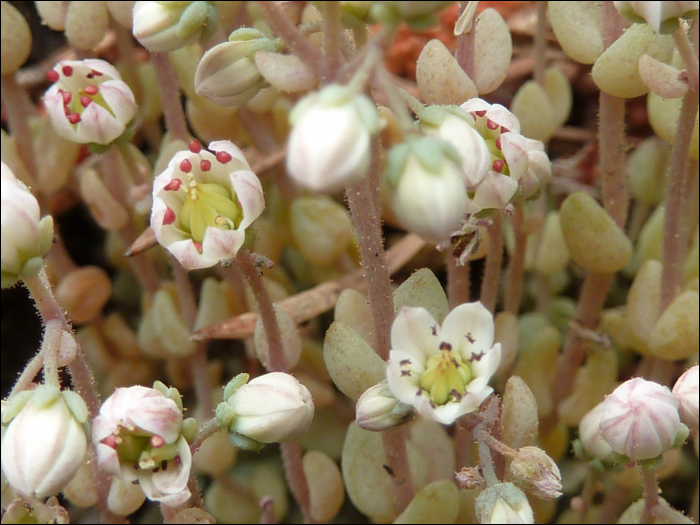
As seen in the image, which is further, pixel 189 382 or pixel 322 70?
pixel 189 382

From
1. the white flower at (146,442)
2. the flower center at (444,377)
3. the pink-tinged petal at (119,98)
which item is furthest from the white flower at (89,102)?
the flower center at (444,377)

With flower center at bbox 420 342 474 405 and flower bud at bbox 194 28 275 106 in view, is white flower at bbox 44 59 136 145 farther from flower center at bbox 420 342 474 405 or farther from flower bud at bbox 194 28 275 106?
flower center at bbox 420 342 474 405

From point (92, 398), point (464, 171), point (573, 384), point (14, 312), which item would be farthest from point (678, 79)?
point (14, 312)

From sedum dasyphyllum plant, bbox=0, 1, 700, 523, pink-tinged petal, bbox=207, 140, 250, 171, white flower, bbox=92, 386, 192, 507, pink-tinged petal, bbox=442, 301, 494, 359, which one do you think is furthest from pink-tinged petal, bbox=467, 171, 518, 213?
white flower, bbox=92, 386, 192, 507

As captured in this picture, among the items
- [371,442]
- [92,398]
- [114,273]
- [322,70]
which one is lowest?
[114,273]

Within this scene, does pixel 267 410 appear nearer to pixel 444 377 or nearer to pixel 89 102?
pixel 444 377

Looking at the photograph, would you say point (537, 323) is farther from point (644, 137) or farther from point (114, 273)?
point (114, 273)
